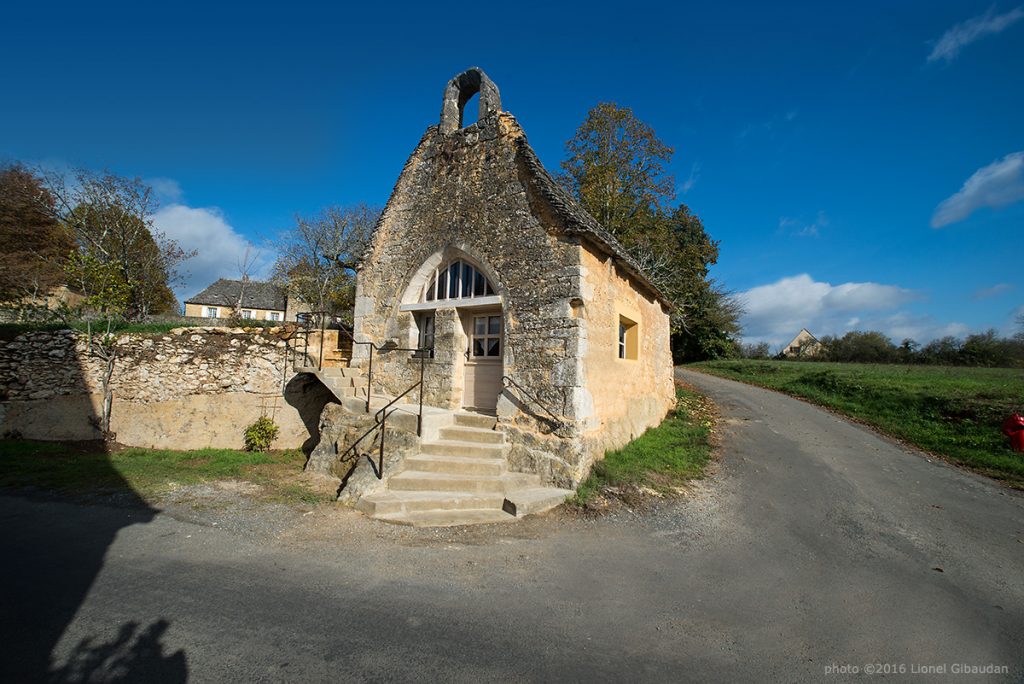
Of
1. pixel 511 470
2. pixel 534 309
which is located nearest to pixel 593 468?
pixel 511 470

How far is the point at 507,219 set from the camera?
8.16m

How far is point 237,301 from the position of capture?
3341 cm

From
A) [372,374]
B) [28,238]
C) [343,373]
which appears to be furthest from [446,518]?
[28,238]

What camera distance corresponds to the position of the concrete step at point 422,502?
5.88m

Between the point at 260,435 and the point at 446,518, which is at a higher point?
the point at 260,435

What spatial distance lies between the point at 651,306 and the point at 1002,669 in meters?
9.32

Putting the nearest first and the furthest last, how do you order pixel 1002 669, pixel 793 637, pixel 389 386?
pixel 1002 669
pixel 793 637
pixel 389 386

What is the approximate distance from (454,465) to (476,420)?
1.20 metres

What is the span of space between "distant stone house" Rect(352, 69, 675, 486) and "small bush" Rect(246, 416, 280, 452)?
2.68 meters

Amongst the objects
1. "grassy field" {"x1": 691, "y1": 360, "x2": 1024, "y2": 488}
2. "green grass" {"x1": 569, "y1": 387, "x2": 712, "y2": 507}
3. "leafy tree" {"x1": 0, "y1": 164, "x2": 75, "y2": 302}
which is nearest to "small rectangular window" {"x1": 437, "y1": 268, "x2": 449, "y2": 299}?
"green grass" {"x1": 569, "y1": 387, "x2": 712, "y2": 507}

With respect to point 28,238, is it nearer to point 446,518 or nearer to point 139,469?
point 139,469

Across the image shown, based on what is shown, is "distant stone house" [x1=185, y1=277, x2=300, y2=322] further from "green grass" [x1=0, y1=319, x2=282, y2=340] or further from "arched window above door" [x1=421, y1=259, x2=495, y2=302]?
"arched window above door" [x1=421, y1=259, x2=495, y2=302]

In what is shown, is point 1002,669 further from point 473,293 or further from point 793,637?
point 473,293

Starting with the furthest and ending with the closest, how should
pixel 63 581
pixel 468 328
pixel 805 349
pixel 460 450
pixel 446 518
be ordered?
1. pixel 805 349
2. pixel 468 328
3. pixel 460 450
4. pixel 446 518
5. pixel 63 581
